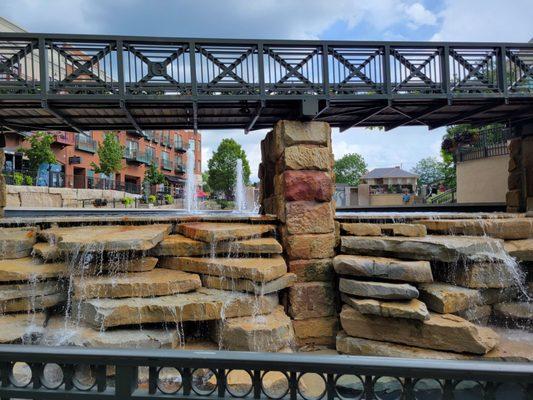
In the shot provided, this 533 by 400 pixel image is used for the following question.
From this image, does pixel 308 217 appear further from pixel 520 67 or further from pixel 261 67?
pixel 520 67

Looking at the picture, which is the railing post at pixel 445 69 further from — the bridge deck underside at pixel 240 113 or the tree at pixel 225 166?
the tree at pixel 225 166

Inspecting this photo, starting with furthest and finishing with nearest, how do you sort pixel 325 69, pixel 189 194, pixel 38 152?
1. pixel 189 194
2. pixel 38 152
3. pixel 325 69

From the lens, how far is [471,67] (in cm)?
670

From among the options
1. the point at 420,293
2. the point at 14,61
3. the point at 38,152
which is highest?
the point at 38,152

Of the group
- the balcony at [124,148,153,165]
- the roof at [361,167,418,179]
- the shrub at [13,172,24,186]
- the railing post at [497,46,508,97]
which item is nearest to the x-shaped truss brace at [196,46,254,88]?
the railing post at [497,46,508,97]

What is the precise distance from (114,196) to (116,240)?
71.2 ft

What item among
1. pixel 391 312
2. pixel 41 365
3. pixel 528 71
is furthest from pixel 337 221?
pixel 41 365

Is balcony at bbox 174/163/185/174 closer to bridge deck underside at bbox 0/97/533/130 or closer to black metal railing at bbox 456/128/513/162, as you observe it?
black metal railing at bbox 456/128/513/162

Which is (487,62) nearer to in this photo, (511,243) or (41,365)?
(511,243)

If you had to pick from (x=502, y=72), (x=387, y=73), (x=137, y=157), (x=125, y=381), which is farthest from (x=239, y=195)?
(x=137, y=157)

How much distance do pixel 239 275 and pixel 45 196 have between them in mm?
16990

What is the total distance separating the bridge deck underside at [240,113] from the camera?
6398 millimetres

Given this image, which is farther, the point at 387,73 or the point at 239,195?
the point at 239,195

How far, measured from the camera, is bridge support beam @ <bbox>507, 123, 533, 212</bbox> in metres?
8.68
